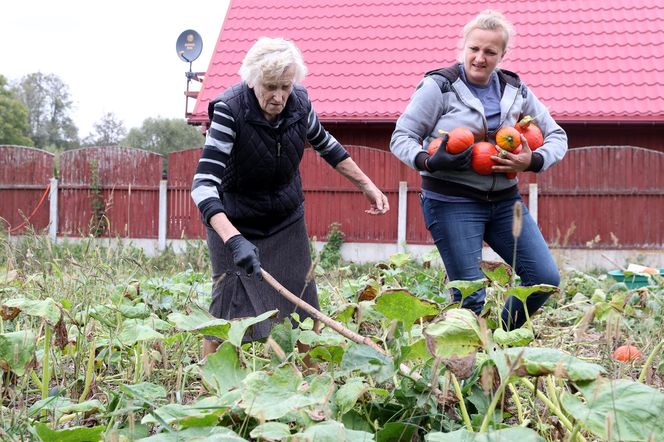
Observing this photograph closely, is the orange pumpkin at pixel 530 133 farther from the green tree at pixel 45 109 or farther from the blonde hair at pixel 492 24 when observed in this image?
the green tree at pixel 45 109

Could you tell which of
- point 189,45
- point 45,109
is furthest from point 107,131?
point 189,45

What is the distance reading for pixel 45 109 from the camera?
67.5 m

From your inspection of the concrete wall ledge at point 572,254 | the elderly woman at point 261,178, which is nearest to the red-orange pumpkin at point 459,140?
the elderly woman at point 261,178

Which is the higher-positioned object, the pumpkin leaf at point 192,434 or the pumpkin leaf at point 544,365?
the pumpkin leaf at point 544,365

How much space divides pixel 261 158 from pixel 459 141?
2.78ft

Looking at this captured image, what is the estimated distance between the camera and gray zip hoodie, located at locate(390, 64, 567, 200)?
3490 millimetres

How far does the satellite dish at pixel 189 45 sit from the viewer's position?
1642cm

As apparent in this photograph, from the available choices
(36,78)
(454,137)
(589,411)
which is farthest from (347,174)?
(36,78)

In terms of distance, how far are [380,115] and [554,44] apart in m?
3.82

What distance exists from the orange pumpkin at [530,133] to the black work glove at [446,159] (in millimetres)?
392

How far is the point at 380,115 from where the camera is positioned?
42.0 feet

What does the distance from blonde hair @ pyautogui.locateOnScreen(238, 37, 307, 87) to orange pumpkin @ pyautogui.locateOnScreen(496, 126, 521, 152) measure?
0.95 m

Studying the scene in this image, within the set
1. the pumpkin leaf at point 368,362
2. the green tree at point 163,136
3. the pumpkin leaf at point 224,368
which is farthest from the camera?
the green tree at point 163,136

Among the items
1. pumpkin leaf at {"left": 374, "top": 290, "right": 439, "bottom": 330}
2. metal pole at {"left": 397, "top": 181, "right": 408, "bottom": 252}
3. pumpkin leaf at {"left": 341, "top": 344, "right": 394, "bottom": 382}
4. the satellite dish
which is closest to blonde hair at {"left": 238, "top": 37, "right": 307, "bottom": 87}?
pumpkin leaf at {"left": 374, "top": 290, "right": 439, "bottom": 330}
